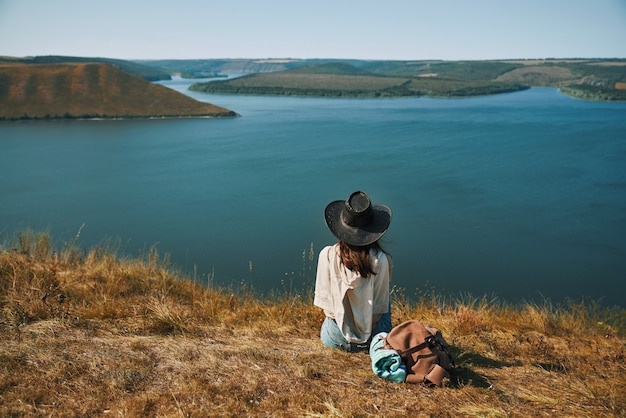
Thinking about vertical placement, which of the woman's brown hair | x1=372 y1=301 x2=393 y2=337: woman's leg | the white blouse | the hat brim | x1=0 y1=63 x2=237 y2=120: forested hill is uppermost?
x1=0 y1=63 x2=237 y2=120: forested hill

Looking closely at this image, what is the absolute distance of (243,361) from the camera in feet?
9.45

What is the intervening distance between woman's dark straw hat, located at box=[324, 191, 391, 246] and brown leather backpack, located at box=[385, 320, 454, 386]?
1.79ft

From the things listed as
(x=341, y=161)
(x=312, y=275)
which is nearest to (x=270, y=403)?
(x=312, y=275)

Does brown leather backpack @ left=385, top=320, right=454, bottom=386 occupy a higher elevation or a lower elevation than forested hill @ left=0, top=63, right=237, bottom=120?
lower

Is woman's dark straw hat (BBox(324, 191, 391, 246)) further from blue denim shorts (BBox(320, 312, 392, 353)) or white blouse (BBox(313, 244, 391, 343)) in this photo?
blue denim shorts (BBox(320, 312, 392, 353))

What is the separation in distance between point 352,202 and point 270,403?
1163 millimetres

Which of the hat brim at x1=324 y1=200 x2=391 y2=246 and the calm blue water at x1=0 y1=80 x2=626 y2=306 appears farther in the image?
the calm blue water at x1=0 y1=80 x2=626 y2=306

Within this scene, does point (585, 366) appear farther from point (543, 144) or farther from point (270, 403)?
point (543, 144)

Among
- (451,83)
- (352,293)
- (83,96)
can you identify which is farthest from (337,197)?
(451,83)

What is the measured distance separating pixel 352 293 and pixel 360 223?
16.9 inches

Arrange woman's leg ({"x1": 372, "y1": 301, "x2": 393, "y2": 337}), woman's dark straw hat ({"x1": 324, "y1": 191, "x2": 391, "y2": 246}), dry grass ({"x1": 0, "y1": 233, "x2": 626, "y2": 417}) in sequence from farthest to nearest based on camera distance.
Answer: woman's leg ({"x1": 372, "y1": 301, "x2": 393, "y2": 337})
woman's dark straw hat ({"x1": 324, "y1": 191, "x2": 391, "y2": 246})
dry grass ({"x1": 0, "y1": 233, "x2": 626, "y2": 417})

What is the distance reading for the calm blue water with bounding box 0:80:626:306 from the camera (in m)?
8.87

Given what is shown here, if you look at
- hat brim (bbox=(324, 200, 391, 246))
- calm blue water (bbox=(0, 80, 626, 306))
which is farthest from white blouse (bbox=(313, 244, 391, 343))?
calm blue water (bbox=(0, 80, 626, 306))

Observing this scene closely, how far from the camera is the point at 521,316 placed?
4.07m
